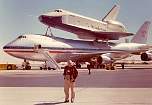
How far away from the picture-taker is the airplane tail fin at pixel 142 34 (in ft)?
240

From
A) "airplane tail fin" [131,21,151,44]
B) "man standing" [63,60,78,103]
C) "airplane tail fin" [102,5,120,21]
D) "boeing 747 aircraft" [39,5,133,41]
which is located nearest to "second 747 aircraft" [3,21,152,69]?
"boeing 747 aircraft" [39,5,133,41]

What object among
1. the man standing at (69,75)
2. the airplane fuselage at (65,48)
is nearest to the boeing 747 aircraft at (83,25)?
the airplane fuselage at (65,48)

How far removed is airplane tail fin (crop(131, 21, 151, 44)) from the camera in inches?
2879

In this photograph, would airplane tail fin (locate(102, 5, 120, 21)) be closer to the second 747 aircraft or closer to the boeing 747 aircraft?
the boeing 747 aircraft

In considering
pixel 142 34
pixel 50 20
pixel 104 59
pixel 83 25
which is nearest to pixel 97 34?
pixel 83 25

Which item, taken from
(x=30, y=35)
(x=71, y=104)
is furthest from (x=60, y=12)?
(x=71, y=104)

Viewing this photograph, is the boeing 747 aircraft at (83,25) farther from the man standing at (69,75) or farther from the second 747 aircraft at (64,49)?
the man standing at (69,75)

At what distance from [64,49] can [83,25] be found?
1658 centimetres

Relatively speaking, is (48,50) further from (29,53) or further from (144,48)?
(144,48)

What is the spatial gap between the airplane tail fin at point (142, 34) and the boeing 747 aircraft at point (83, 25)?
331cm

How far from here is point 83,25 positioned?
70.7 m

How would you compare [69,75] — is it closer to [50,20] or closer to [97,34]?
[50,20]

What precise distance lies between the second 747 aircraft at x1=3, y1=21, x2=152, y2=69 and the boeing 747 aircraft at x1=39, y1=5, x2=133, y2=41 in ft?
21.4

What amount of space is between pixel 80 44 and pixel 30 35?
863 centimetres
